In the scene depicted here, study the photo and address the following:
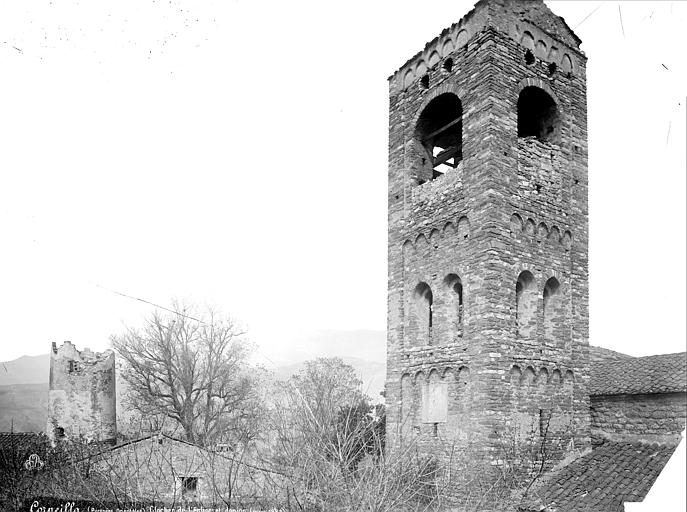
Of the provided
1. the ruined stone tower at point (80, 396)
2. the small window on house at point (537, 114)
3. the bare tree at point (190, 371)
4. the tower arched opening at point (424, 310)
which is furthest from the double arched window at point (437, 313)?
the bare tree at point (190, 371)

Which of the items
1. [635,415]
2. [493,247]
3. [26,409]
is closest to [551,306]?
[493,247]

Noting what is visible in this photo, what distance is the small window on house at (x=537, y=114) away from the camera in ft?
44.9

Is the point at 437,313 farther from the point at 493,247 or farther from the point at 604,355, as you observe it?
the point at 604,355

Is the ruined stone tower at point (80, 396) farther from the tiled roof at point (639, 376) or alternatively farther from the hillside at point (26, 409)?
the tiled roof at point (639, 376)

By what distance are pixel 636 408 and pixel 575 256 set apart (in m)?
3.22

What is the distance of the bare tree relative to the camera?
24969mm

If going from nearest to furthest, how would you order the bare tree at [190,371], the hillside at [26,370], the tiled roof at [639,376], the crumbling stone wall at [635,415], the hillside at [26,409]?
the hillside at [26,370] < the crumbling stone wall at [635,415] < the tiled roof at [639,376] < the hillside at [26,409] < the bare tree at [190,371]

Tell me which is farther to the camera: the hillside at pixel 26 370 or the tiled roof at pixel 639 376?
the tiled roof at pixel 639 376

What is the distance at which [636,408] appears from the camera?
1241 cm

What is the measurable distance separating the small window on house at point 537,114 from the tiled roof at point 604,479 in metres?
6.51

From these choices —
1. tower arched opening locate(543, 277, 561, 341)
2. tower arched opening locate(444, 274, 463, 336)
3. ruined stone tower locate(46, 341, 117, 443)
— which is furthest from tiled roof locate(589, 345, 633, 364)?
ruined stone tower locate(46, 341, 117, 443)

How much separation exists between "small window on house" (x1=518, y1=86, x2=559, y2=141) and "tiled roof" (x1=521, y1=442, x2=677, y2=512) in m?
6.51

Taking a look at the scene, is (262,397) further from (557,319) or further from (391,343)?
(557,319)

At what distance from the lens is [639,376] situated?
13273 millimetres
